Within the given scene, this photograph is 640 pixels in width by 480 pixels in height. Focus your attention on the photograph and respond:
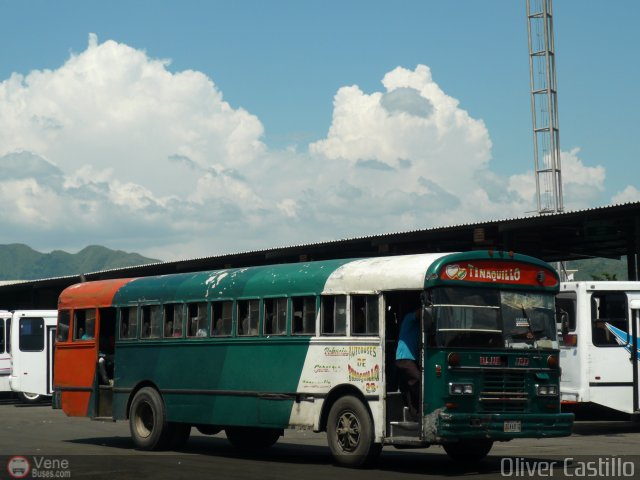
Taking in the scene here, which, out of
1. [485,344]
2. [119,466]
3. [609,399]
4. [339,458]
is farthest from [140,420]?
[609,399]

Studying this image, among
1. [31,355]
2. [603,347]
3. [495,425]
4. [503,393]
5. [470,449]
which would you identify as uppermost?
[31,355]

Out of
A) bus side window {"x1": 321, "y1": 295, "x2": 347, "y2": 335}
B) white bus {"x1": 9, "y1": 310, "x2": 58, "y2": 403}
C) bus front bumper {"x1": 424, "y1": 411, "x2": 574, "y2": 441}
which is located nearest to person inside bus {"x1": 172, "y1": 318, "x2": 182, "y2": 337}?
bus side window {"x1": 321, "y1": 295, "x2": 347, "y2": 335}

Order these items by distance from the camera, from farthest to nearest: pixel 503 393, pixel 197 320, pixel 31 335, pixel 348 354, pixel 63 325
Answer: pixel 31 335
pixel 63 325
pixel 197 320
pixel 348 354
pixel 503 393

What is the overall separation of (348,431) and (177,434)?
14.2ft

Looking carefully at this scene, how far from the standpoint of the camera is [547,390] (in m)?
14.9

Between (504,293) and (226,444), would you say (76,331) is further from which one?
(504,293)

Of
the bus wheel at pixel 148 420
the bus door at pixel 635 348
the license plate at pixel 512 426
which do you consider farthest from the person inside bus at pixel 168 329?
the bus door at pixel 635 348

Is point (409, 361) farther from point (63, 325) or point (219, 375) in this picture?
point (63, 325)

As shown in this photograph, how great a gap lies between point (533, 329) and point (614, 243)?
22.8 m

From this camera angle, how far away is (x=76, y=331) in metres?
20.3

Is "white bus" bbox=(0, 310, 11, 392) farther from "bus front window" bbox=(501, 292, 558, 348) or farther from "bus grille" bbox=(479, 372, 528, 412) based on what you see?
"bus grille" bbox=(479, 372, 528, 412)

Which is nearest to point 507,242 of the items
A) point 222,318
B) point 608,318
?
point 608,318

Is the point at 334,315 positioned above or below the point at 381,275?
below

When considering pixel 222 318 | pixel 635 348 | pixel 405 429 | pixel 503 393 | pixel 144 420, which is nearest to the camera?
pixel 405 429
